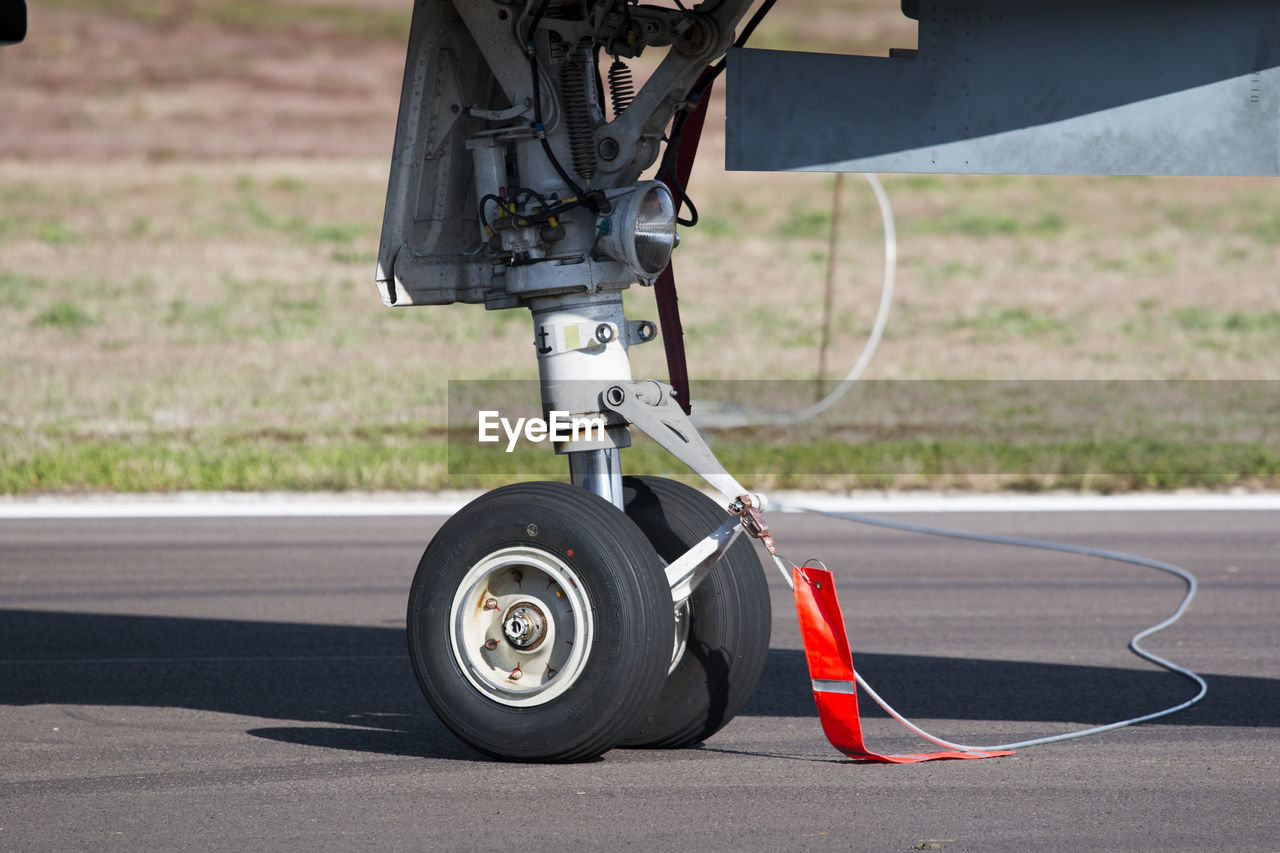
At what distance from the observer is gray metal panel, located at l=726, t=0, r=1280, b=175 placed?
222 inches

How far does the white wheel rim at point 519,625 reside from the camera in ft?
17.5

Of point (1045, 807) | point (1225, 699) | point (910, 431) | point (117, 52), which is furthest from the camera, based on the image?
point (117, 52)

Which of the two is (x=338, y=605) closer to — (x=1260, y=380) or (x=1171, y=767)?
(x=1171, y=767)

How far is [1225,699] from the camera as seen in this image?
6.63 metres

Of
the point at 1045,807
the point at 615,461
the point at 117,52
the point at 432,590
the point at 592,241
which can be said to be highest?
the point at 117,52

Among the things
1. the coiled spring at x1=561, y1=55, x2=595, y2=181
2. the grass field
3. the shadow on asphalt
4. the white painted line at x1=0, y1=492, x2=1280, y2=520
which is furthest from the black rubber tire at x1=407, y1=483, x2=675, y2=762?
the grass field

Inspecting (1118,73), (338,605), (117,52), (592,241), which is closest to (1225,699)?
(1118,73)

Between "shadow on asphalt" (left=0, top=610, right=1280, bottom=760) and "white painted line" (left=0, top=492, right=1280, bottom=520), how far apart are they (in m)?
3.67

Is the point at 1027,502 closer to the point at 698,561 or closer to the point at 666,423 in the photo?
the point at 666,423

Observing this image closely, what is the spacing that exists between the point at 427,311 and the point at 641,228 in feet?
66.3

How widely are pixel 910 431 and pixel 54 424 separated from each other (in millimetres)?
7765

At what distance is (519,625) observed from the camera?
539cm

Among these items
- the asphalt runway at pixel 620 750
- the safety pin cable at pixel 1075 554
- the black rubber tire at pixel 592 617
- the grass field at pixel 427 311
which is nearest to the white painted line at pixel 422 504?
the grass field at pixel 427 311

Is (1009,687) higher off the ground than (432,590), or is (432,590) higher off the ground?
(432,590)
